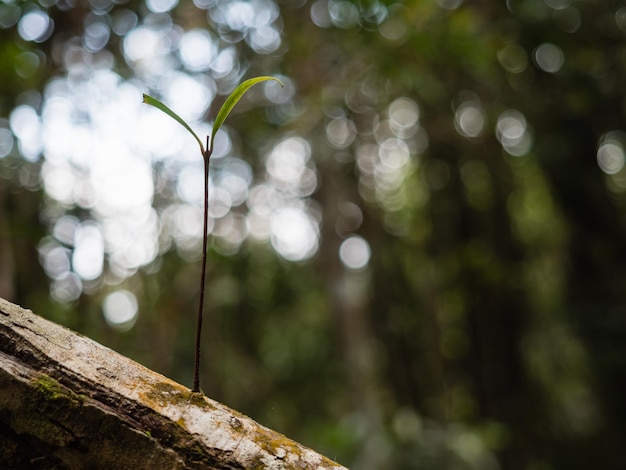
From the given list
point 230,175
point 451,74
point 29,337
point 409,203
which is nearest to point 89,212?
point 230,175

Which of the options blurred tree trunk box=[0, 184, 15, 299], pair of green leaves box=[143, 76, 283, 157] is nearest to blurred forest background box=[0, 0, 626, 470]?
blurred tree trunk box=[0, 184, 15, 299]

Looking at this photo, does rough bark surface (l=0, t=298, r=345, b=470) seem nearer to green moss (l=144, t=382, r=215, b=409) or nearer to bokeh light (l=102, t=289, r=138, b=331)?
green moss (l=144, t=382, r=215, b=409)

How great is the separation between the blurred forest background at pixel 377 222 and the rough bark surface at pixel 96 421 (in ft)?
5.47

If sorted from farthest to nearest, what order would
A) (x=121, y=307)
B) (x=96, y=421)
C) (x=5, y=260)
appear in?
(x=121, y=307)
(x=5, y=260)
(x=96, y=421)

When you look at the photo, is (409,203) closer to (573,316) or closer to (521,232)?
(521,232)

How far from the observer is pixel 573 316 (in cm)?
554

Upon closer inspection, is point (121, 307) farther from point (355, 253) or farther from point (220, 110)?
point (220, 110)

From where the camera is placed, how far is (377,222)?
5.18 metres

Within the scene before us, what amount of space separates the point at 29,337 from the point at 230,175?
3472mm

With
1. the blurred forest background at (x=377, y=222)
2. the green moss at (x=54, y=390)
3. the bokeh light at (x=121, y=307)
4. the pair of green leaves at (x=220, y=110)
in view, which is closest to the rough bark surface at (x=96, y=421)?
the green moss at (x=54, y=390)

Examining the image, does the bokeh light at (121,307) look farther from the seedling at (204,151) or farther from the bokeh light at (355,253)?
the seedling at (204,151)

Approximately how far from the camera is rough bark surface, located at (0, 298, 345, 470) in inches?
27.1

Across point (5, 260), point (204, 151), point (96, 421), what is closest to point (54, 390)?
point (96, 421)

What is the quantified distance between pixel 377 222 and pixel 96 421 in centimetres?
456
